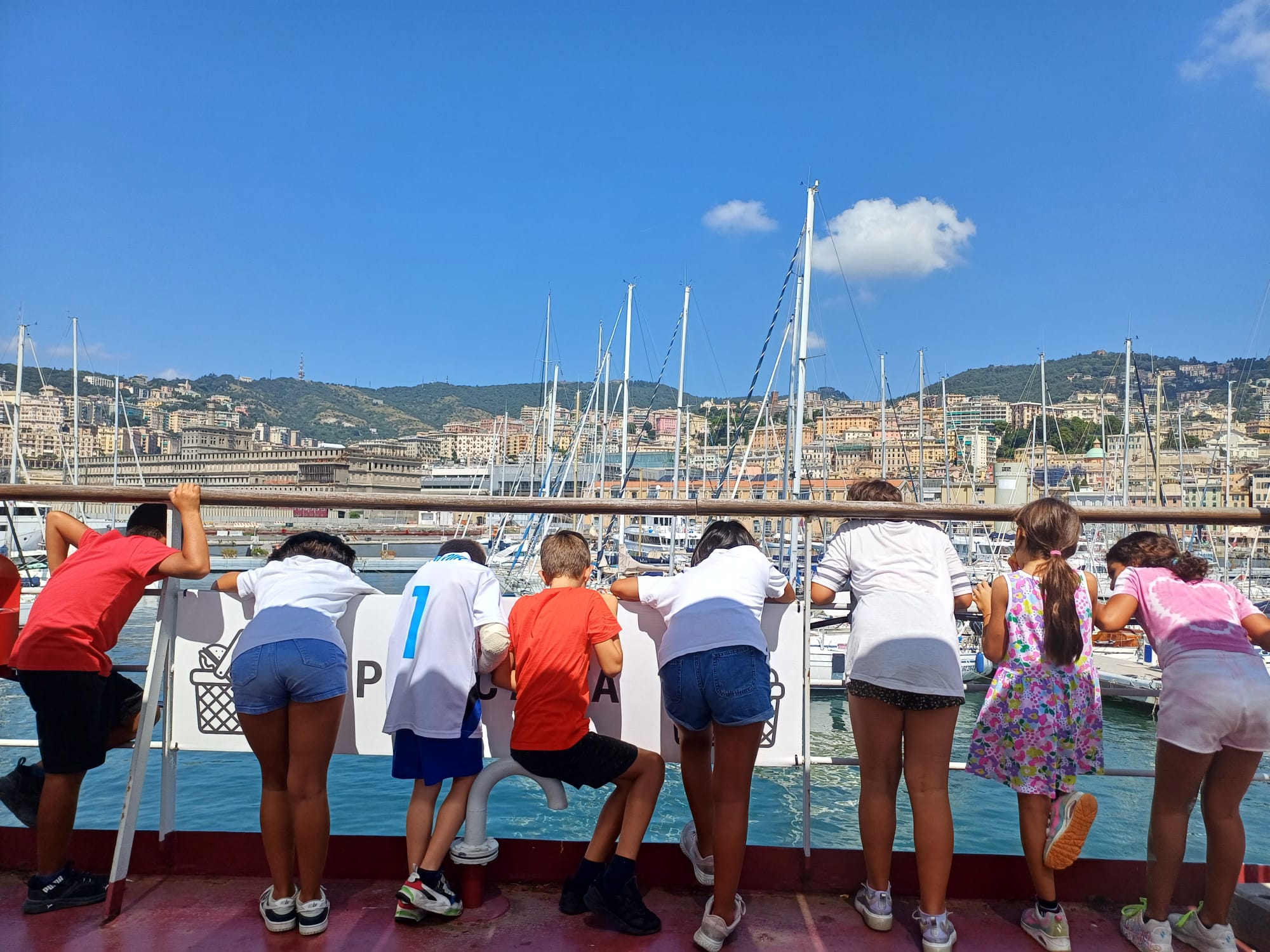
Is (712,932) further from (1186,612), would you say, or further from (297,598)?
(1186,612)

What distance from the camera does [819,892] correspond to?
Answer: 134 inches

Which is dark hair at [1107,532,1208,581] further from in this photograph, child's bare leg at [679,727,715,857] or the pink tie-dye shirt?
child's bare leg at [679,727,715,857]

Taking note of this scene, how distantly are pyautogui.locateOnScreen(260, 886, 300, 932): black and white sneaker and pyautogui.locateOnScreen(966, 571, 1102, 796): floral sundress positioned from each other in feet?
7.82

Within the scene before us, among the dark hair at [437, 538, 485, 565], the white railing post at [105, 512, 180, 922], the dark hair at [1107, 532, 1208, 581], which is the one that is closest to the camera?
the white railing post at [105, 512, 180, 922]

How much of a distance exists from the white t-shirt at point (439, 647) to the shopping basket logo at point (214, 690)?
0.76m

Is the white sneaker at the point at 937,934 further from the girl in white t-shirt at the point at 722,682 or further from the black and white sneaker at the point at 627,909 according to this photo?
the black and white sneaker at the point at 627,909

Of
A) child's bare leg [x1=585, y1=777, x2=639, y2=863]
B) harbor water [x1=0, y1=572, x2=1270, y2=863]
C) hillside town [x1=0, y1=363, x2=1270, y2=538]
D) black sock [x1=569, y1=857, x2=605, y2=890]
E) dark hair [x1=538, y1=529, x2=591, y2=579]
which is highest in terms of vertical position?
hillside town [x1=0, y1=363, x2=1270, y2=538]

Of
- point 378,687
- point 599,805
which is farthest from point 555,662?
point 599,805

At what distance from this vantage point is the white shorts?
2875 millimetres

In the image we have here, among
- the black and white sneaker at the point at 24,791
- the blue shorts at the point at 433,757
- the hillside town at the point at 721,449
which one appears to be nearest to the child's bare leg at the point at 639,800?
the blue shorts at the point at 433,757

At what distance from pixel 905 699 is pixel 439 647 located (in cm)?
159

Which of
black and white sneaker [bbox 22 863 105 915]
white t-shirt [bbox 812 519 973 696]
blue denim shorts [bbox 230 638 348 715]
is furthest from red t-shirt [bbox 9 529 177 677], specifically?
white t-shirt [bbox 812 519 973 696]

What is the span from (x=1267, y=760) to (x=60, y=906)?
24.5 metres

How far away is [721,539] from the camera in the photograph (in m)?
3.25
